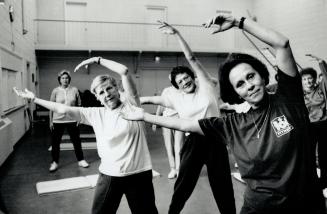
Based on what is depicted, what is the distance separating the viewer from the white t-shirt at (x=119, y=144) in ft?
7.31

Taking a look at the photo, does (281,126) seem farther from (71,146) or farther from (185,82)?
(71,146)

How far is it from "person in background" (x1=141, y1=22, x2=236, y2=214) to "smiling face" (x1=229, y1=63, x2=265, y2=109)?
1116 millimetres

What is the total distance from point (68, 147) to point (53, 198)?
3358 mm

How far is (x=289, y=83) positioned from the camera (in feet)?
4.20

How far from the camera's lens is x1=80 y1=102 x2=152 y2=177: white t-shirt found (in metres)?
2.23

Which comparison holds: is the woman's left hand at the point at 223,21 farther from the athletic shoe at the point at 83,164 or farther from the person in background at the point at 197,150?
the athletic shoe at the point at 83,164

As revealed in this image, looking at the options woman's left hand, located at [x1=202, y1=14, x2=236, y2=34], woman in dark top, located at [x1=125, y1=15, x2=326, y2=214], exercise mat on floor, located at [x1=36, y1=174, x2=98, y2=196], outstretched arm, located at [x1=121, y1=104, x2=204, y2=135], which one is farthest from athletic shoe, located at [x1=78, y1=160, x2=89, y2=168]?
woman's left hand, located at [x1=202, y1=14, x2=236, y2=34]

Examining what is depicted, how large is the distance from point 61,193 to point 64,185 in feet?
0.88

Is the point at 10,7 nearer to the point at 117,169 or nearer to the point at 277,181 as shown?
the point at 117,169

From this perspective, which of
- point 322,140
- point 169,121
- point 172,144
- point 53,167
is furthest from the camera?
point 172,144

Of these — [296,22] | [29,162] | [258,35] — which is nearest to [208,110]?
[258,35]

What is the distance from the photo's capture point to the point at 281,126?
1.24 metres

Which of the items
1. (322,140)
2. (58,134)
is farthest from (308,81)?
(58,134)

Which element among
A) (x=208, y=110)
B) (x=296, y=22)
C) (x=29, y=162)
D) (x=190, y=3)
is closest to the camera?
(x=208, y=110)
